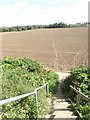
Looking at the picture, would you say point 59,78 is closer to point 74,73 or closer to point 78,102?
point 74,73

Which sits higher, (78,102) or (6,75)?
(6,75)

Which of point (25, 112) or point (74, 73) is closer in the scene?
point (25, 112)

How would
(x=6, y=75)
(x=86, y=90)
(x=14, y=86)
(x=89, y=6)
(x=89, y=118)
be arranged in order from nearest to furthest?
(x=89, y=118) → (x=14, y=86) → (x=6, y=75) → (x=86, y=90) → (x=89, y=6)

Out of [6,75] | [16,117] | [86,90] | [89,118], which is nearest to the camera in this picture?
[16,117]

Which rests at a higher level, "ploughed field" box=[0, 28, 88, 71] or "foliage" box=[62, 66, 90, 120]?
"foliage" box=[62, 66, 90, 120]

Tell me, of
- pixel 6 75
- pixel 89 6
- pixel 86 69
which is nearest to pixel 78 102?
pixel 6 75

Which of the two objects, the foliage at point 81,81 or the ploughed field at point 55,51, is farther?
the ploughed field at point 55,51

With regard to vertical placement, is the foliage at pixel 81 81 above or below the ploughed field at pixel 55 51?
above

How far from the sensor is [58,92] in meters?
16.3

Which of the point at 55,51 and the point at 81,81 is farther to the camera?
the point at 55,51

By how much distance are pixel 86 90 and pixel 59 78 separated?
6304 mm

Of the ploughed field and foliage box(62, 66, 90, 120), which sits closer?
foliage box(62, 66, 90, 120)

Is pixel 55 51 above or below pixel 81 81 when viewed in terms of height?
below

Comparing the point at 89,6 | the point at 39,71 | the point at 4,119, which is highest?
the point at 89,6
